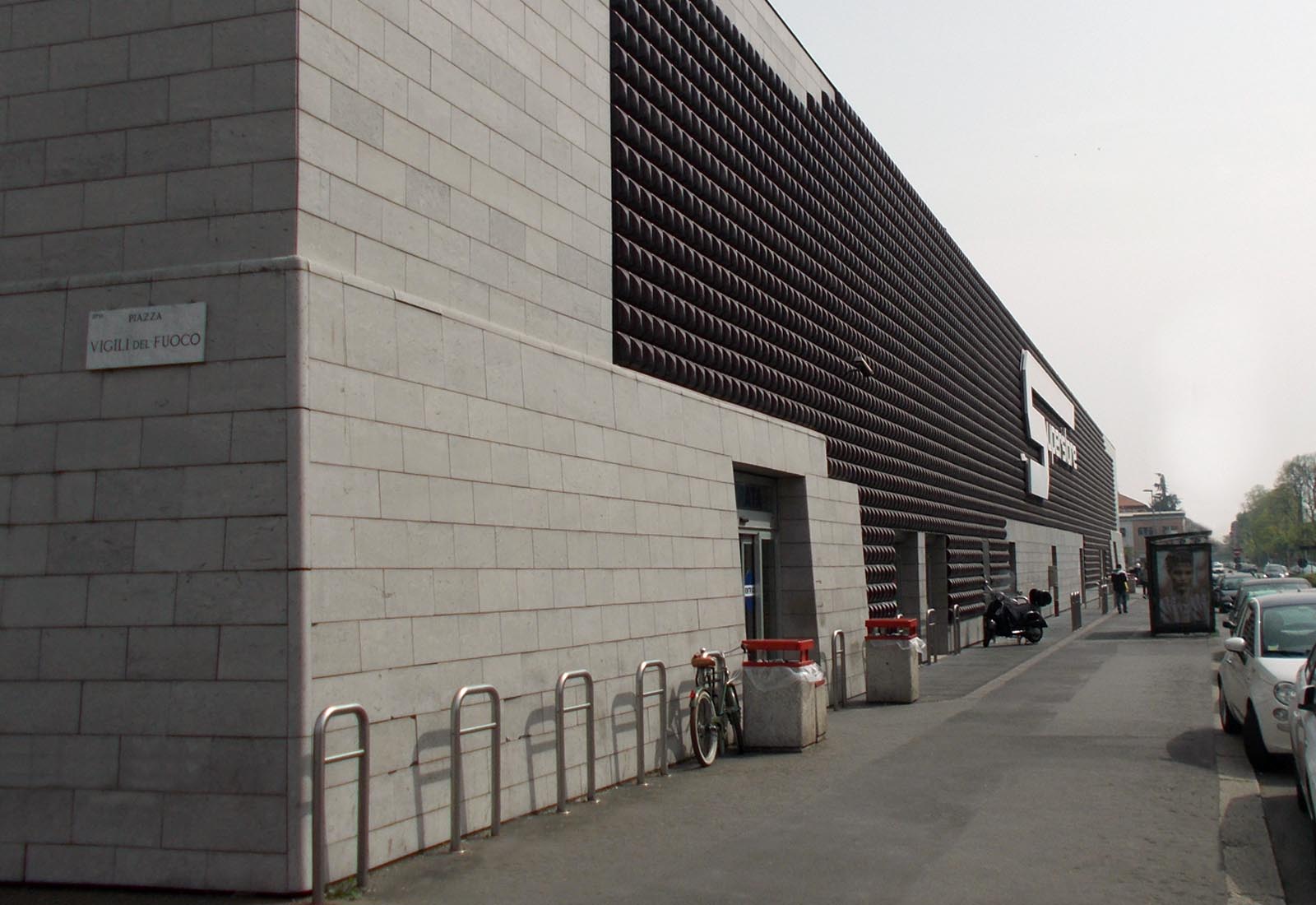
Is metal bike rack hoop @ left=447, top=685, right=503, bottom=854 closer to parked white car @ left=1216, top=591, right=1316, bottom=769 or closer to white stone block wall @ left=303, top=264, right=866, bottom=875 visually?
white stone block wall @ left=303, top=264, right=866, bottom=875

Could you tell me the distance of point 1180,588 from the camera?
2862 centimetres

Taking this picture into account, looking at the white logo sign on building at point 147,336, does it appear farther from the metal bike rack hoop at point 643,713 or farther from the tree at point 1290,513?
the tree at point 1290,513

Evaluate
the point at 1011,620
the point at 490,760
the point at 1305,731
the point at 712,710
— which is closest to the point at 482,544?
the point at 490,760

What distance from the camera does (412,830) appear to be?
299 inches

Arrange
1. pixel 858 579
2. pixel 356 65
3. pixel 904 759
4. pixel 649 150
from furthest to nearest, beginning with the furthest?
pixel 858 579
pixel 649 150
pixel 904 759
pixel 356 65

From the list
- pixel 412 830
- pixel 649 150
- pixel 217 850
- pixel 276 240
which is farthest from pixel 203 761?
pixel 649 150

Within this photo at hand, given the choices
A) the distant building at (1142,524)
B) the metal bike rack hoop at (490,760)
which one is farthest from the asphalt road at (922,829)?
the distant building at (1142,524)

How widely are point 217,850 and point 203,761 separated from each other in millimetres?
479

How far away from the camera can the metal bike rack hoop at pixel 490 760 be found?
25.1ft

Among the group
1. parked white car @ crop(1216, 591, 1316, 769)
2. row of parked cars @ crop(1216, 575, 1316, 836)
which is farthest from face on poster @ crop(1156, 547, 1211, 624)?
row of parked cars @ crop(1216, 575, 1316, 836)

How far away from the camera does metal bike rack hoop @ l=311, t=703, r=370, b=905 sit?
21.3 ft

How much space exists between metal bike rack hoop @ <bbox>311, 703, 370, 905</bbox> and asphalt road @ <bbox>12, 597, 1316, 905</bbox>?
0.24 meters

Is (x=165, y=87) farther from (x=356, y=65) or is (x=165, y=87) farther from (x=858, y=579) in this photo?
(x=858, y=579)

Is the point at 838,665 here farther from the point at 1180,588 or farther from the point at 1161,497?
the point at 1161,497
